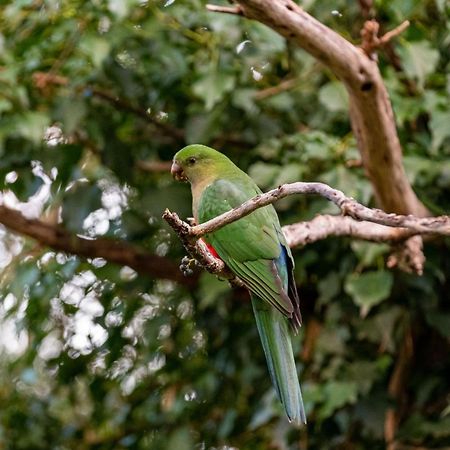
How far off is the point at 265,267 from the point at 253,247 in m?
0.06

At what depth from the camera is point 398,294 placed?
301 centimetres

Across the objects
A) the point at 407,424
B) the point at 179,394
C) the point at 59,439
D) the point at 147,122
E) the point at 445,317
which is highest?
the point at 147,122

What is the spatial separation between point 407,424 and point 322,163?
889 mm

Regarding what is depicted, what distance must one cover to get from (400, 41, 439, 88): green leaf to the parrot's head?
644mm

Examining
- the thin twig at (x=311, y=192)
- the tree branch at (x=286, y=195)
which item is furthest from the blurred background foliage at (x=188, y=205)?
the thin twig at (x=311, y=192)

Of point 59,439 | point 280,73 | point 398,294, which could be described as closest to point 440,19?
point 280,73

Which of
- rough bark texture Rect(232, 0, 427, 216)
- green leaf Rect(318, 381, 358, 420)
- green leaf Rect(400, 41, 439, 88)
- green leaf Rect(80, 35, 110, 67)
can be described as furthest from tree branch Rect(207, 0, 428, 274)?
green leaf Rect(80, 35, 110, 67)

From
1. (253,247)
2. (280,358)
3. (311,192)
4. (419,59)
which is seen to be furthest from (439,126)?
(311,192)

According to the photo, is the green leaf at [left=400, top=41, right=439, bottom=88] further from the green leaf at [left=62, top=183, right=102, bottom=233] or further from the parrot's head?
the green leaf at [left=62, top=183, right=102, bottom=233]

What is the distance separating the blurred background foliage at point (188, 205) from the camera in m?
2.77

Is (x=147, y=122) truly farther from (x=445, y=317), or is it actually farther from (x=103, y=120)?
(x=445, y=317)

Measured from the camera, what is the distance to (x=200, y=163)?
2488 millimetres

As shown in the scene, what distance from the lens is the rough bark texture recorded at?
2.17 meters

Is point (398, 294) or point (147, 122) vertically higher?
point (147, 122)
